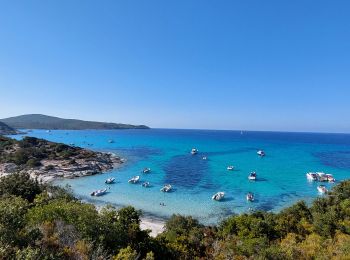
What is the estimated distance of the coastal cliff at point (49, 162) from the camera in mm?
59341

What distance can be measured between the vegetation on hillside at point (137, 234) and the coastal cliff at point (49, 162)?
1130 inches

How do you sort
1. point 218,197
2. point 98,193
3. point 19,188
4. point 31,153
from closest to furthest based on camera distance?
point 19,188 < point 218,197 < point 98,193 < point 31,153

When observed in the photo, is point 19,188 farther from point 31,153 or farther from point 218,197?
point 31,153

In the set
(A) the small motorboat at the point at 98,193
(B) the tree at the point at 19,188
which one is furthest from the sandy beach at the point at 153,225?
(A) the small motorboat at the point at 98,193

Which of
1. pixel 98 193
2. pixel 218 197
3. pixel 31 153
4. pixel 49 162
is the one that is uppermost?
pixel 31 153

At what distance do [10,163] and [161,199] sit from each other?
41898mm

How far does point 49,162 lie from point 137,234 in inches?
2264

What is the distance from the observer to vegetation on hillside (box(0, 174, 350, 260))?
12.0m

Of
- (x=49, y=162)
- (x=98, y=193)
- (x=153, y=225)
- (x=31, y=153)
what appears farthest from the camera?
(x=31, y=153)

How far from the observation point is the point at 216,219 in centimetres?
3584

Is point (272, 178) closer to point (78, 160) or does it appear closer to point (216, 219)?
point (216, 219)

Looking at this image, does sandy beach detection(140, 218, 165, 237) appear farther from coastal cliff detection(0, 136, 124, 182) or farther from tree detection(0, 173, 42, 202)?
coastal cliff detection(0, 136, 124, 182)

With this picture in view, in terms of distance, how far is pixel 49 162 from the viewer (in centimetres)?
6856

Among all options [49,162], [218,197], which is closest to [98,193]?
[218,197]
